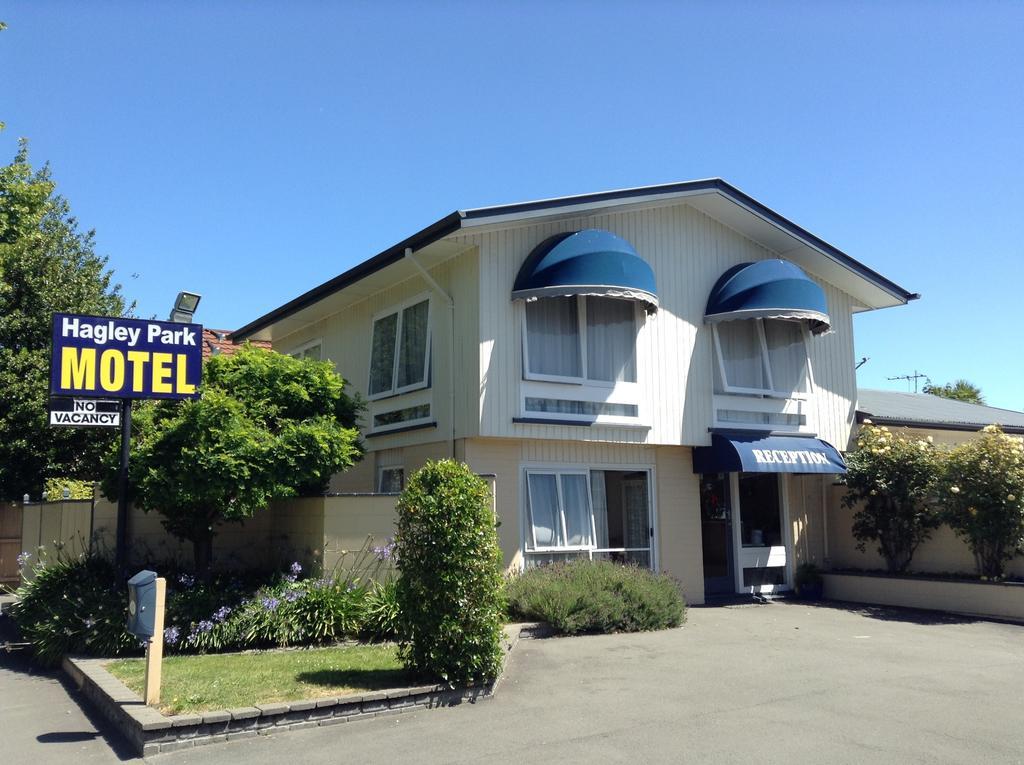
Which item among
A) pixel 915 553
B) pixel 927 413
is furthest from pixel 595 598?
pixel 927 413

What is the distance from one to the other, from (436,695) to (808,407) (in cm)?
1104

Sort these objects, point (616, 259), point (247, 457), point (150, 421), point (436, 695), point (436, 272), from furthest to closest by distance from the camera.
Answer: point (436, 272) → point (616, 259) → point (150, 421) → point (247, 457) → point (436, 695)

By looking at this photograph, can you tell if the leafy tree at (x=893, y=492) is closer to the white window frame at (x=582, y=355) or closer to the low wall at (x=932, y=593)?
the low wall at (x=932, y=593)

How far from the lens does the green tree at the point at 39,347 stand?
58.1ft

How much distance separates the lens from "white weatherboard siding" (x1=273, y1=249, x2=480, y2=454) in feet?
45.5

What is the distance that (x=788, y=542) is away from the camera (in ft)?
56.1

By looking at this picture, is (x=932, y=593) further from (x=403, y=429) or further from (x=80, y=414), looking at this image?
(x=80, y=414)

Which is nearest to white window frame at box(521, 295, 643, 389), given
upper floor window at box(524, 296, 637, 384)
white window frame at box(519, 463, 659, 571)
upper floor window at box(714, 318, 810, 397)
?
upper floor window at box(524, 296, 637, 384)

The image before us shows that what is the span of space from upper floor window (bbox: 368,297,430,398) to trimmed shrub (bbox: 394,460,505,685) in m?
6.13

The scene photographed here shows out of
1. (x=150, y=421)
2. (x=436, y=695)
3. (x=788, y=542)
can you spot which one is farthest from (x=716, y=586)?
(x=150, y=421)

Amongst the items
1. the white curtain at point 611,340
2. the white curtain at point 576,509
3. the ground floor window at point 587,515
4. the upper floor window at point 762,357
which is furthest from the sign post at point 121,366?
the upper floor window at point 762,357

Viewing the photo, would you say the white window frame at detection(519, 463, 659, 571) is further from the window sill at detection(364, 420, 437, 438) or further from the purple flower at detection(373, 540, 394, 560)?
the purple flower at detection(373, 540, 394, 560)

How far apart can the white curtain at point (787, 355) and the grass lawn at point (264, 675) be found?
9.53 meters

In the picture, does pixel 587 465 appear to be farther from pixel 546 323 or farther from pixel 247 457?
pixel 247 457
